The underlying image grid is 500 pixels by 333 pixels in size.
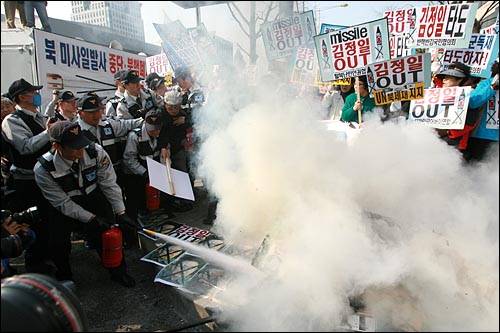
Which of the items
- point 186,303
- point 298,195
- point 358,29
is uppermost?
point 358,29

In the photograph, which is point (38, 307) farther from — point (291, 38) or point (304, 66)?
point (304, 66)

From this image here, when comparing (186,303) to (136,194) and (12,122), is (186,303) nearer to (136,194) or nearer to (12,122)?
(136,194)

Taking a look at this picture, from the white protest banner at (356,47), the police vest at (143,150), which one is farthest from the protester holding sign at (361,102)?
the police vest at (143,150)

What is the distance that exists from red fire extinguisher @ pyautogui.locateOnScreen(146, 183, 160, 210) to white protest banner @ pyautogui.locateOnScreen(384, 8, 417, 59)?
4557 millimetres

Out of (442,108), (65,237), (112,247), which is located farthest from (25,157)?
(442,108)

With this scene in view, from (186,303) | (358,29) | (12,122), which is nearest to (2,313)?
(186,303)

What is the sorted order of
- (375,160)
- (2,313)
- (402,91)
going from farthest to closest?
(402,91), (375,160), (2,313)

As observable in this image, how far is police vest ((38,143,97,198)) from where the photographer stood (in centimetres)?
334

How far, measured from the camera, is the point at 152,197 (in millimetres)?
4781

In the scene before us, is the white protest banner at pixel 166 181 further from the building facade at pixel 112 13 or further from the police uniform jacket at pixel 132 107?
the building facade at pixel 112 13

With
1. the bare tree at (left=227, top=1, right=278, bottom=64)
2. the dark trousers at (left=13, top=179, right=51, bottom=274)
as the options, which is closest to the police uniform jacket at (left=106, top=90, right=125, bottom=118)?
the dark trousers at (left=13, top=179, right=51, bottom=274)

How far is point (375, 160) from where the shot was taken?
333 centimetres

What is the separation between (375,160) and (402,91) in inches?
56.8

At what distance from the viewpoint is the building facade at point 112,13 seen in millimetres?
2975
